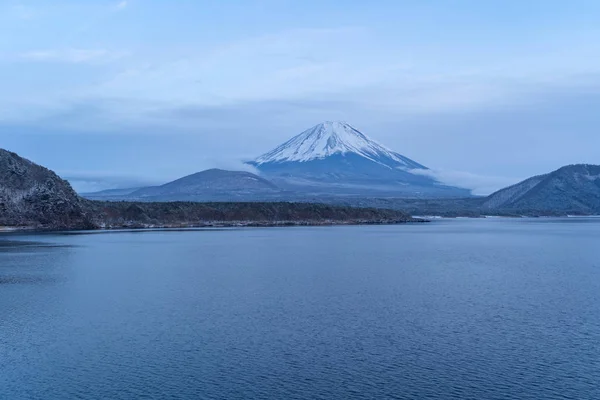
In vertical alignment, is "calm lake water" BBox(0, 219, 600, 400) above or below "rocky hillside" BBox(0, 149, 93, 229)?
below

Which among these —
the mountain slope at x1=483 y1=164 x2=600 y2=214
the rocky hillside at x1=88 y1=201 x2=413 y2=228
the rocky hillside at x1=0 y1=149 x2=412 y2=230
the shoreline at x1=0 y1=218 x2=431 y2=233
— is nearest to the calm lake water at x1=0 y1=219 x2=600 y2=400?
the rocky hillside at x1=0 y1=149 x2=412 y2=230

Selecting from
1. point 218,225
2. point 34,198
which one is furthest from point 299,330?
point 218,225

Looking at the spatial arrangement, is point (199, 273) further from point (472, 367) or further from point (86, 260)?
point (472, 367)

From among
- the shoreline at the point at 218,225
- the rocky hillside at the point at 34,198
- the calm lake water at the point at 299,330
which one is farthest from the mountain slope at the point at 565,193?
the calm lake water at the point at 299,330

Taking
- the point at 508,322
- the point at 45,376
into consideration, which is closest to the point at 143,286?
the point at 45,376

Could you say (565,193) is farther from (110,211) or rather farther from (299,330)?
(299,330)

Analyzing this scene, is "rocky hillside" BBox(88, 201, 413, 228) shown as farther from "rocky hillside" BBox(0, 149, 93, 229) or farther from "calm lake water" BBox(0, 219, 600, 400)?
"calm lake water" BBox(0, 219, 600, 400)
